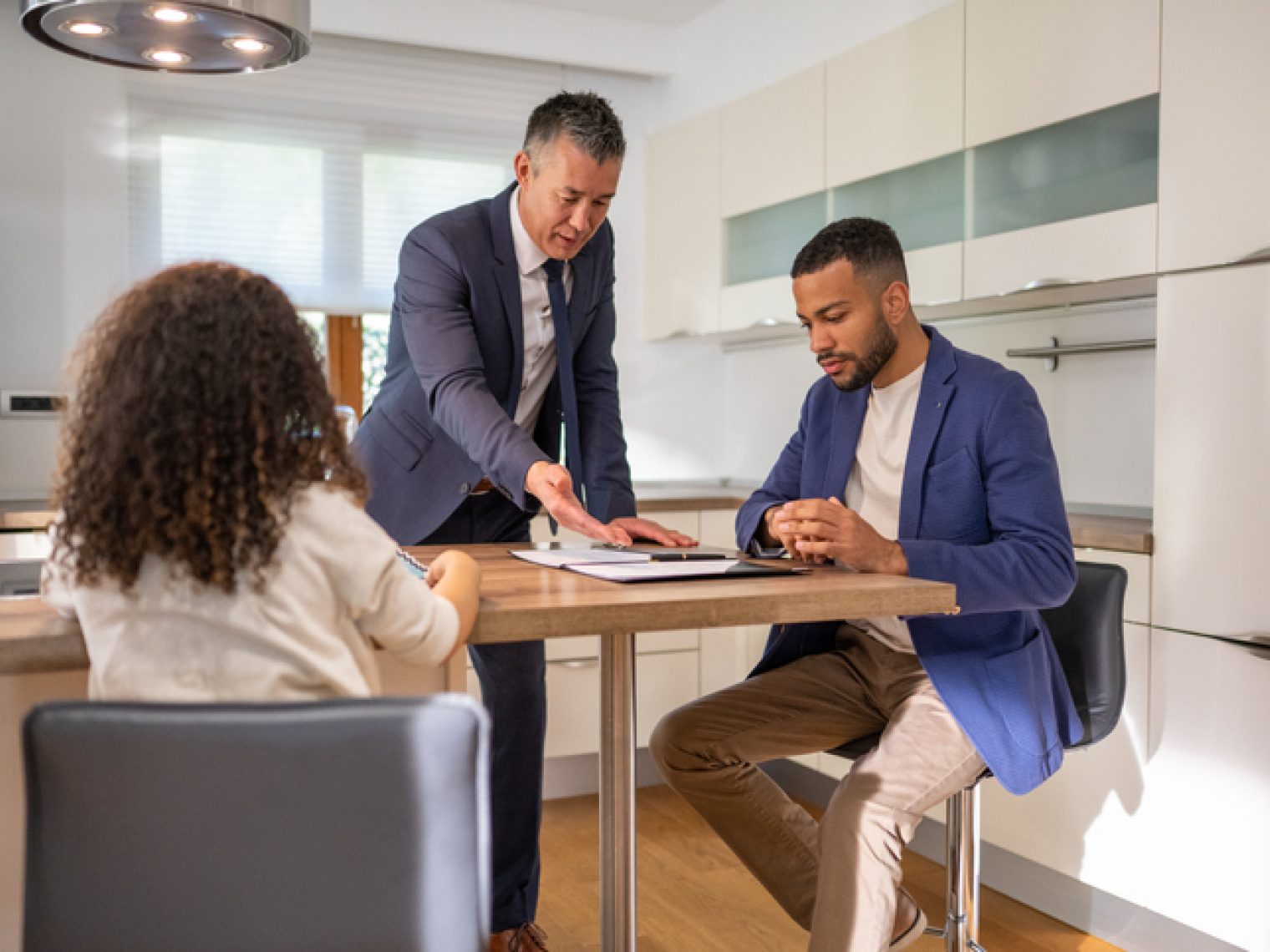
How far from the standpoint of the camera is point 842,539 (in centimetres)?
162

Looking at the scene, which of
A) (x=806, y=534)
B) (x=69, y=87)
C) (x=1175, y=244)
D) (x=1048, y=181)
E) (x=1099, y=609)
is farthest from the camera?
(x=69, y=87)

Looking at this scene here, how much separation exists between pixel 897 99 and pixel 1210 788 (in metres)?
1.78

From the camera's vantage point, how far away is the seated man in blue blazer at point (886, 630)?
5.47 feet

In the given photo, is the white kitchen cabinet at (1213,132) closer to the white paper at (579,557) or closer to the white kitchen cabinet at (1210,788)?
the white kitchen cabinet at (1210,788)

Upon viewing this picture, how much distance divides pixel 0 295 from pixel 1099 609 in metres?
3.08

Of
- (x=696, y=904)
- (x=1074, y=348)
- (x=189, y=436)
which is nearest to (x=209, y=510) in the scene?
(x=189, y=436)

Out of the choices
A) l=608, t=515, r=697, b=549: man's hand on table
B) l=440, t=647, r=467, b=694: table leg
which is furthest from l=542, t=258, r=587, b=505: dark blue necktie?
l=440, t=647, r=467, b=694: table leg

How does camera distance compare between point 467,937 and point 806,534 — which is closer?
point 467,937

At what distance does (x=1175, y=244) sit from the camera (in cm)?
238

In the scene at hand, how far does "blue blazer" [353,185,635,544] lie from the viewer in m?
2.07

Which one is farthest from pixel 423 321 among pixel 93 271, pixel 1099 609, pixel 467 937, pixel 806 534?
pixel 93 271

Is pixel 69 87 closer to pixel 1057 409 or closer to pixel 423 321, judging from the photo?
pixel 423 321

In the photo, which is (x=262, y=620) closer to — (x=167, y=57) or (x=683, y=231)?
(x=167, y=57)

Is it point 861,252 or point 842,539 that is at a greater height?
point 861,252
